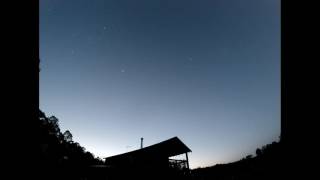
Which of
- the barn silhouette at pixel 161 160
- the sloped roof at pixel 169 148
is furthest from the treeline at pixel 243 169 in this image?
the sloped roof at pixel 169 148

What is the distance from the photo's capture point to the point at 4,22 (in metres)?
1.36

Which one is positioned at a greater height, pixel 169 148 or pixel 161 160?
pixel 169 148

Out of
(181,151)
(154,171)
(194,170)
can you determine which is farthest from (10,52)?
(181,151)

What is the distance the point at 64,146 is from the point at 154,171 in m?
60.3

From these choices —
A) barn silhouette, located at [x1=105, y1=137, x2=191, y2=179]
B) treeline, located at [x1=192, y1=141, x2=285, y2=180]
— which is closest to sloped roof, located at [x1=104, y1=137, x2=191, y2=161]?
barn silhouette, located at [x1=105, y1=137, x2=191, y2=179]

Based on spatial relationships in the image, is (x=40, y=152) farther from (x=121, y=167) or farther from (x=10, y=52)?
(x=121, y=167)

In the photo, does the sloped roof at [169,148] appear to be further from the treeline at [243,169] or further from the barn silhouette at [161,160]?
the treeline at [243,169]

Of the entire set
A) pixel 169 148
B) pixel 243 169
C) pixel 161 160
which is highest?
pixel 243 169

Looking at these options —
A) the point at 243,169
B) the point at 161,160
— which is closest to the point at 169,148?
the point at 161,160

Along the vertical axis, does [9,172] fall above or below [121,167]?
above

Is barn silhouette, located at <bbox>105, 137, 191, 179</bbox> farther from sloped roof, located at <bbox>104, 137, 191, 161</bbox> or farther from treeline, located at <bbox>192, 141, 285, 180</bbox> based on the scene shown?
treeline, located at <bbox>192, 141, 285, 180</bbox>

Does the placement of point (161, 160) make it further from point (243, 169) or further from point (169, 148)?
point (243, 169)

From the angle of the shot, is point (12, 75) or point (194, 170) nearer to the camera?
point (12, 75)

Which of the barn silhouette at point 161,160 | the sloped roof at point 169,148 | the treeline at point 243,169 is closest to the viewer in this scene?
the treeline at point 243,169
